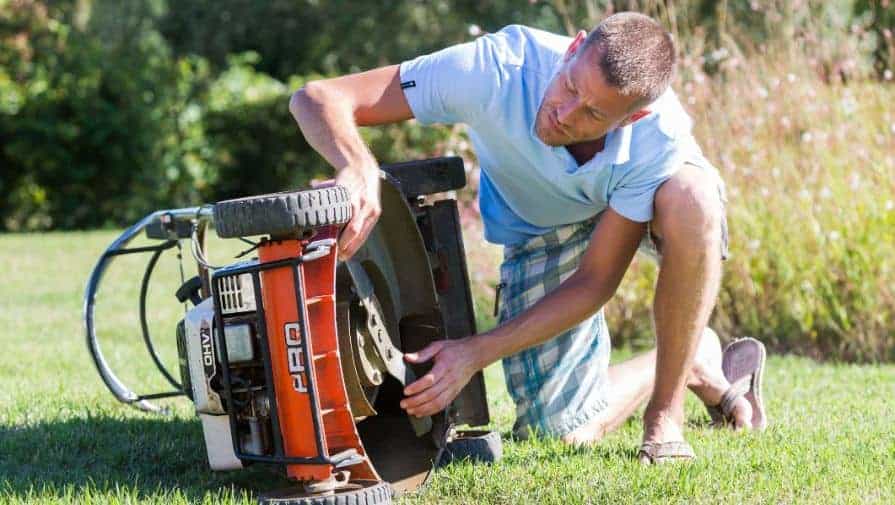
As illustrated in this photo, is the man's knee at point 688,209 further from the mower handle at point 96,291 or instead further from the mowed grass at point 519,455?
the mower handle at point 96,291

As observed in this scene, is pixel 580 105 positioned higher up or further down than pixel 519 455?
higher up

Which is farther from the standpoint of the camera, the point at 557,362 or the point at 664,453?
the point at 557,362

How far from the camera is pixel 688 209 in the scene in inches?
128

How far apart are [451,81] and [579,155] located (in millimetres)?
428

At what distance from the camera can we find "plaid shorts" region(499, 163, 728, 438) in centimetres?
384

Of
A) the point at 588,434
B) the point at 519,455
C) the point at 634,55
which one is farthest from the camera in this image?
the point at 588,434

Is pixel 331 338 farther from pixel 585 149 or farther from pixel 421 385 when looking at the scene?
pixel 585 149

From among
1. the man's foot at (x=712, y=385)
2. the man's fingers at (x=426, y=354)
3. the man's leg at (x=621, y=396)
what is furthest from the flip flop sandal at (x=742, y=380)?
the man's fingers at (x=426, y=354)

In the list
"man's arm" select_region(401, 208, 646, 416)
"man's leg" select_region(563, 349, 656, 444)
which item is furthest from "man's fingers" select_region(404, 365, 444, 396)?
"man's leg" select_region(563, 349, 656, 444)

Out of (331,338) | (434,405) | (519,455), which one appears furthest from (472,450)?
(331,338)

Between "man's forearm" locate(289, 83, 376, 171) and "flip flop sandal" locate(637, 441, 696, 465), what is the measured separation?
1.13 m

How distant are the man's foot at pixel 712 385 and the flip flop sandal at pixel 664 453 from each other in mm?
600

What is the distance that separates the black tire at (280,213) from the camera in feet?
8.21

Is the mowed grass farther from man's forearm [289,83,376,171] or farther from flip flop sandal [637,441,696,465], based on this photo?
man's forearm [289,83,376,171]
